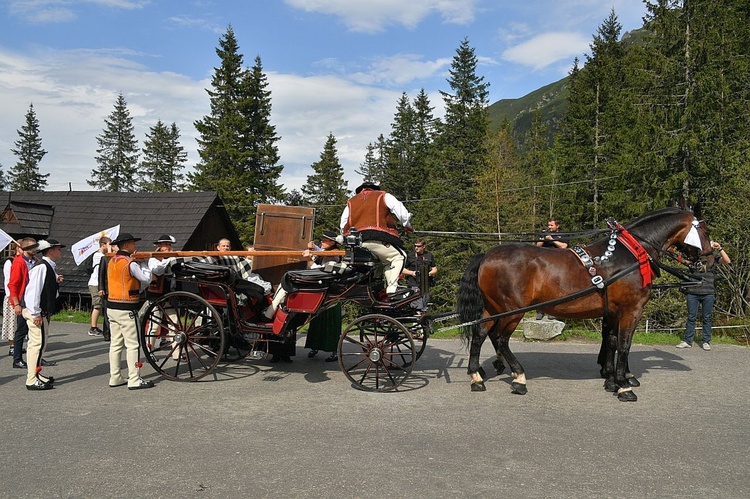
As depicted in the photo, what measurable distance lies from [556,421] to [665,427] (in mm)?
928

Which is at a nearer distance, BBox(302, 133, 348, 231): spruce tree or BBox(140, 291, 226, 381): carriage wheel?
BBox(140, 291, 226, 381): carriage wheel

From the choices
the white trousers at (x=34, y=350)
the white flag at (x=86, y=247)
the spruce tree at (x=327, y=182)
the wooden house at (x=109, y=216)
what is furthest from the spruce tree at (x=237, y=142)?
the white trousers at (x=34, y=350)

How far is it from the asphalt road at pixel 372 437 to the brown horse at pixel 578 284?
0.51 metres

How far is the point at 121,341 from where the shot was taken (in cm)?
637

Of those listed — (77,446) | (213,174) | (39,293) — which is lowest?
(77,446)

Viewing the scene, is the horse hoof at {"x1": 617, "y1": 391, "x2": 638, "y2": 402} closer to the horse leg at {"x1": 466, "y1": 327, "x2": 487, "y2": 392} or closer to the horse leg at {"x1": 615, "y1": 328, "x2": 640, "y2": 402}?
the horse leg at {"x1": 615, "y1": 328, "x2": 640, "y2": 402}

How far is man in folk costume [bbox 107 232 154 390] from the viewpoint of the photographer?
20.4ft

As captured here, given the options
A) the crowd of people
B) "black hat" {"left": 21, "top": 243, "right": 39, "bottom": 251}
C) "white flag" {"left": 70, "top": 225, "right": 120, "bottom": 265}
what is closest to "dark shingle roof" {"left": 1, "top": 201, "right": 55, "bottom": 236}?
"white flag" {"left": 70, "top": 225, "right": 120, "bottom": 265}

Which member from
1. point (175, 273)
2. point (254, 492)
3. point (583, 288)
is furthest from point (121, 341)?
point (583, 288)

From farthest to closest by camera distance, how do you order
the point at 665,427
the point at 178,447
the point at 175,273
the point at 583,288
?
the point at 175,273, the point at 583,288, the point at 665,427, the point at 178,447

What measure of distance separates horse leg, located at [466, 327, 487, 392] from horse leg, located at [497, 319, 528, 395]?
0.73ft

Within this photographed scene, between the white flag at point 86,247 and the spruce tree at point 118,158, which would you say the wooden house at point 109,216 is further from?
the spruce tree at point 118,158

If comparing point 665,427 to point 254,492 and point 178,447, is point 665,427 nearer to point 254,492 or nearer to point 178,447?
point 254,492

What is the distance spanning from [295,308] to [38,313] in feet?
9.76
